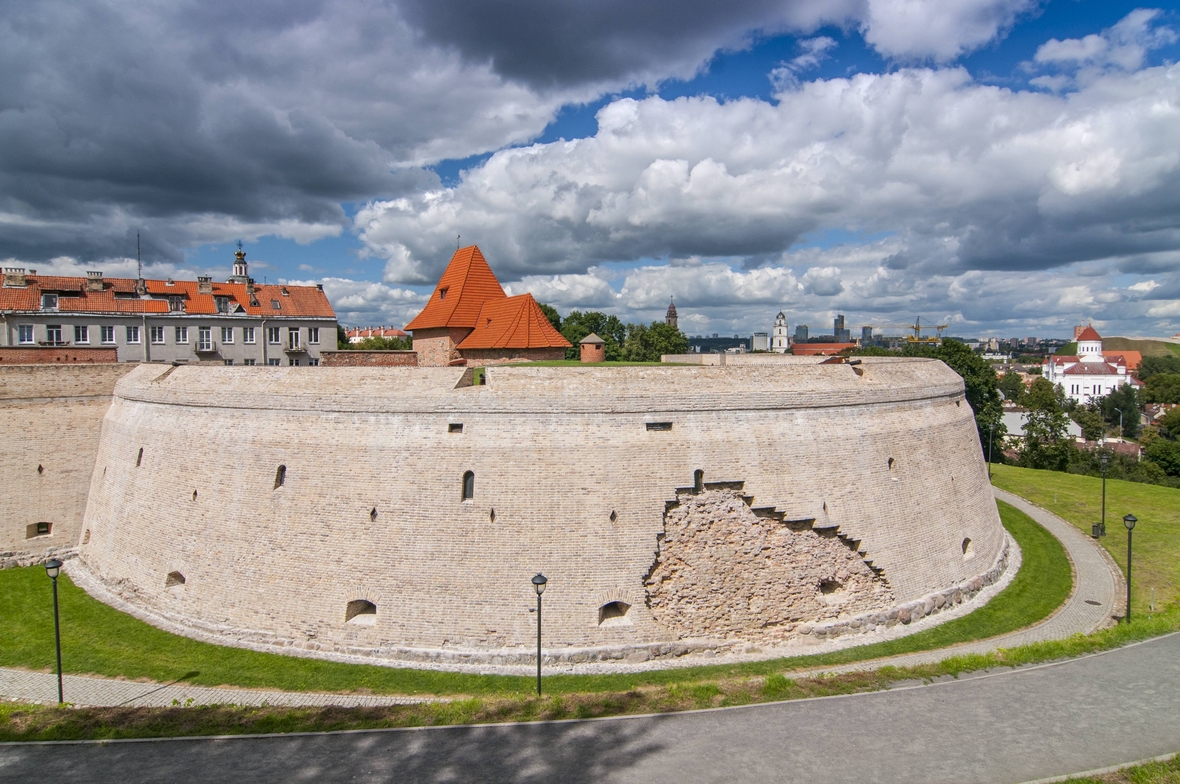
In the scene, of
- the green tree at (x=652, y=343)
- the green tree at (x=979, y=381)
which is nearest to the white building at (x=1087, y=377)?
the green tree at (x=979, y=381)

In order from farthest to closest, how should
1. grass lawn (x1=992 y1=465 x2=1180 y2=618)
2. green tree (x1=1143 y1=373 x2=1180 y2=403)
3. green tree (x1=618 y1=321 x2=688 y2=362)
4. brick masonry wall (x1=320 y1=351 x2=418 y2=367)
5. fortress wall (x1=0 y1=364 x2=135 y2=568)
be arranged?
green tree (x1=1143 y1=373 x2=1180 y2=403) < green tree (x1=618 y1=321 x2=688 y2=362) < brick masonry wall (x1=320 y1=351 x2=418 y2=367) < fortress wall (x1=0 y1=364 x2=135 y2=568) < grass lawn (x1=992 y1=465 x2=1180 y2=618)

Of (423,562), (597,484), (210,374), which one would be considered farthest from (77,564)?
(597,484)

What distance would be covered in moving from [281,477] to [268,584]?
2.38m

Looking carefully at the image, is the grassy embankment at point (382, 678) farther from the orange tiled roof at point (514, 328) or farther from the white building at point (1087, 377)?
the white building at point (1087, 377)

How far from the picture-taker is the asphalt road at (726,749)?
8.59 metres

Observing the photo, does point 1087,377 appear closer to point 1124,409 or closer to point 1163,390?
point 1163,390

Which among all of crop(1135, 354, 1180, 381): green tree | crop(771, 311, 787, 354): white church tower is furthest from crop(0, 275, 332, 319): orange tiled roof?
crop(1135, 354, 1180, 381): green tree

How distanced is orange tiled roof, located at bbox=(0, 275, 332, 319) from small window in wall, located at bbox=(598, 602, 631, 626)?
2698cm

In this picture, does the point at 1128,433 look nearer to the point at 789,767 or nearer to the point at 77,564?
the point at 789,767

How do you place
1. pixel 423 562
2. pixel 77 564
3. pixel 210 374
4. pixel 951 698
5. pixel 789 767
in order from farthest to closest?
1. pixel 77 564
2. pixel 210 374
3. pixel 423 562
4. pixel 951 698
5. pixel 789 767

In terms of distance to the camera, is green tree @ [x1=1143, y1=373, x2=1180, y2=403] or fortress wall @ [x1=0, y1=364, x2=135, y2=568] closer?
fortress wall @ [x1=0, y1=364, x2=135, y2=568]

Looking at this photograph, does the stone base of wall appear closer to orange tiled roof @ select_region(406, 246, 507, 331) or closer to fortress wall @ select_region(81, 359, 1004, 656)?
fortress wall @ select_region(81, 359, 1004, 656)

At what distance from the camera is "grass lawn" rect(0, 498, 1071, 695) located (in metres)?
12.3

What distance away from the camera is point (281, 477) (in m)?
14.6
